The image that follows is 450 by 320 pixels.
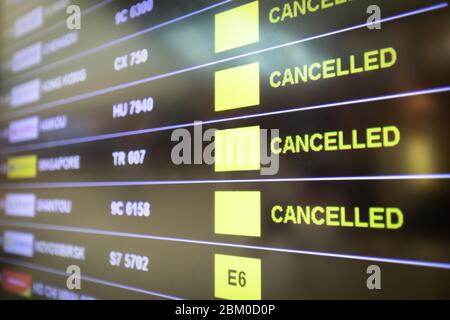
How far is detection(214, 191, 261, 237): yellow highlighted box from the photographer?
2.88 feet

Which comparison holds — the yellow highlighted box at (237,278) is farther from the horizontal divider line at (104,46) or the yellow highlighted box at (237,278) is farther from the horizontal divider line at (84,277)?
the horizontal divider line at (104,46)

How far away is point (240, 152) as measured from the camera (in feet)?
2.99

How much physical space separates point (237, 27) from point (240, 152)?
0.25 m

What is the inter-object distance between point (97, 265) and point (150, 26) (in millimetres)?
593

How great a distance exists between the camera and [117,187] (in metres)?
1.15

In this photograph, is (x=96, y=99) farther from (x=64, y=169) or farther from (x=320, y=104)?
(x=320, y=104)

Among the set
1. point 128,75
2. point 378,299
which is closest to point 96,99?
point 128,75

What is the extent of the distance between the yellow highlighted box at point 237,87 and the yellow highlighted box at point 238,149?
0.17ft

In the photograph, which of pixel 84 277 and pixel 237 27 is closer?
pixel 237 27

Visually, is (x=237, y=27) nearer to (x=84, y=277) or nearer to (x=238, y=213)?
(x=238, y=213)

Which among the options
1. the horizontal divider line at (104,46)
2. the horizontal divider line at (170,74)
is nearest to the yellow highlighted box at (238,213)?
the horizontal divider line at (170,74)

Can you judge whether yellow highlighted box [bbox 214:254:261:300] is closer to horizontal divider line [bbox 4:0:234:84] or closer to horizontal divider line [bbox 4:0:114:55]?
horizontal divider line [bbox 4:0:234:84]

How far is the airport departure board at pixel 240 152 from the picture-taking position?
2.29 ft

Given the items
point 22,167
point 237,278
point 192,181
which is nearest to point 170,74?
point 192,181
